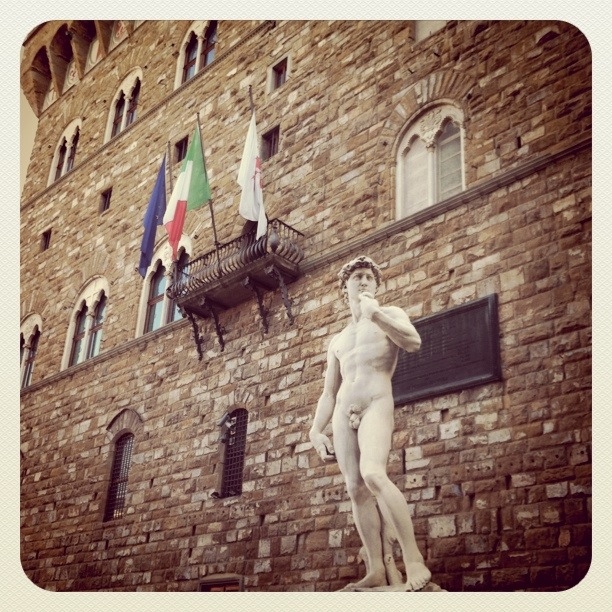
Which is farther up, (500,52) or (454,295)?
(500,52)

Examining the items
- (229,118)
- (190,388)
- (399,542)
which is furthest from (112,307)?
(399,542)

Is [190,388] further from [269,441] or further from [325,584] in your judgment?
[325,584]

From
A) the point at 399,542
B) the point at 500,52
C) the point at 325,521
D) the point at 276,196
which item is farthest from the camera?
the point at 276,196

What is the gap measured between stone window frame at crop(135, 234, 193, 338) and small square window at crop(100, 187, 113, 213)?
1.05m

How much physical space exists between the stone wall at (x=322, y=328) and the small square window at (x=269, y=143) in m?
0.09

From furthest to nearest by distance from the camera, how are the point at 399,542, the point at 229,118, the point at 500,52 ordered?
the point at 229,118 → the point at 500,52 → the point at 399,542

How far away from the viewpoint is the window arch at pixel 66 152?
8.86 metres

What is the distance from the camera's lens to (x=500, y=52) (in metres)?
5.56

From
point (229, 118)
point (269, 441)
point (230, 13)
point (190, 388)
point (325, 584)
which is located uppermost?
point (229, 118)

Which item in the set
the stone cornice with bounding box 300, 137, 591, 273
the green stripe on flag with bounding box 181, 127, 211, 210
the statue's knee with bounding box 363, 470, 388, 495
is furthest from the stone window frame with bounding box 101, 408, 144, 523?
the statue's knee with bounding box 363, 470, 388, 495

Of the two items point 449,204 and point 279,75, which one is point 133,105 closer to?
point 279,75

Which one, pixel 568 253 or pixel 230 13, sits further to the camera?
pixel 230 13

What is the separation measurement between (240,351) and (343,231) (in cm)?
119

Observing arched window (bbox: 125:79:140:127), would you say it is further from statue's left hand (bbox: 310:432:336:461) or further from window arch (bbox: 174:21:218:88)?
statue's left hand (bbox: 310:432:336:461)
